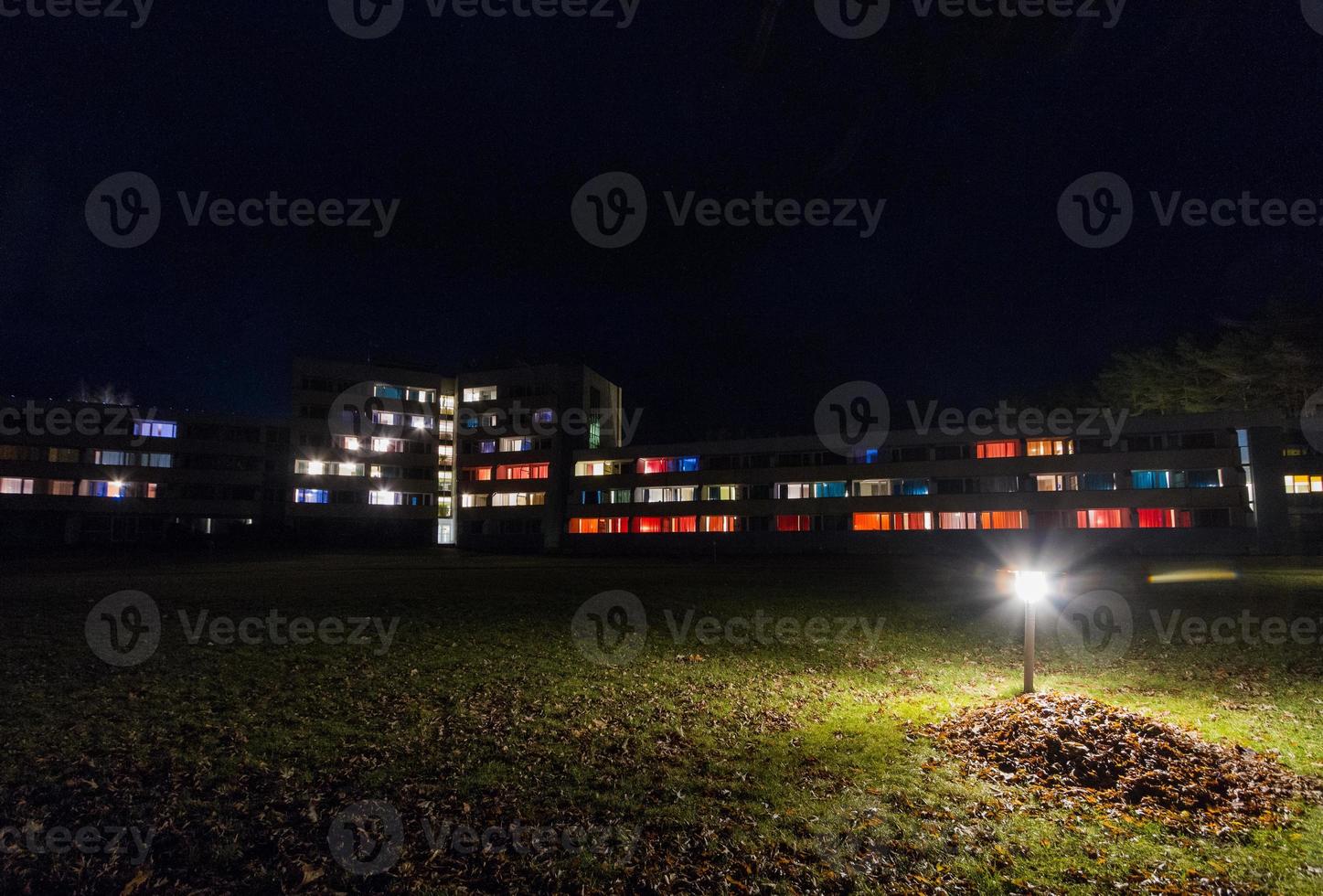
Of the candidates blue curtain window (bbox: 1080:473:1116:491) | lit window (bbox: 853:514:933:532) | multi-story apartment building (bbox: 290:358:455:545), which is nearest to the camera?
blue curtain window (bbox: 1080:473:1116:491)

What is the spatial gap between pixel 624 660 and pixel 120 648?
10671mm

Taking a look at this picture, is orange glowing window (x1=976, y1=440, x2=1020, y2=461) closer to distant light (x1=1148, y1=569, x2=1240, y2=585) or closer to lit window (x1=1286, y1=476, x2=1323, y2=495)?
distant light (x1=1148, y1=569, x2=1240, y2=585)

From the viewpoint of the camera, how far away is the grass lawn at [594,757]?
707 cm

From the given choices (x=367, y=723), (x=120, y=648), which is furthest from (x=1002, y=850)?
(x=120, y=648)

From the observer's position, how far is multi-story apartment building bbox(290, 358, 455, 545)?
3275 inches

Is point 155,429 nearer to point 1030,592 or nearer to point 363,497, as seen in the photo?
point 363,497

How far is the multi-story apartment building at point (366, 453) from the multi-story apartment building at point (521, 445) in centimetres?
527

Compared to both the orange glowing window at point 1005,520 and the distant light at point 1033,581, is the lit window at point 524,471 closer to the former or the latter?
the orange glowing window at point 1005,520

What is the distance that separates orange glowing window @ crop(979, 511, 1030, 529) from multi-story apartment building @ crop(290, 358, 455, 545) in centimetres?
6458

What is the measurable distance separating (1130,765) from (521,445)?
81245mm

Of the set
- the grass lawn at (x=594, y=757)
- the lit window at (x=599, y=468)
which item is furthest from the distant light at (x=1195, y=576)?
the lit window at (x=599, y=468)

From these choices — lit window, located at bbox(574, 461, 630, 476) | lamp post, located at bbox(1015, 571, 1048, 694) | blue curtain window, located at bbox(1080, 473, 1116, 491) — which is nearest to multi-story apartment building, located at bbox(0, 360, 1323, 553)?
blue curtain window, located at bbox(1080, 473, 1116, 491)

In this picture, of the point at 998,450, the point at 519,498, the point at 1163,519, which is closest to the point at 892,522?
the point at 998,450

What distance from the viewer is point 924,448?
69250mm
